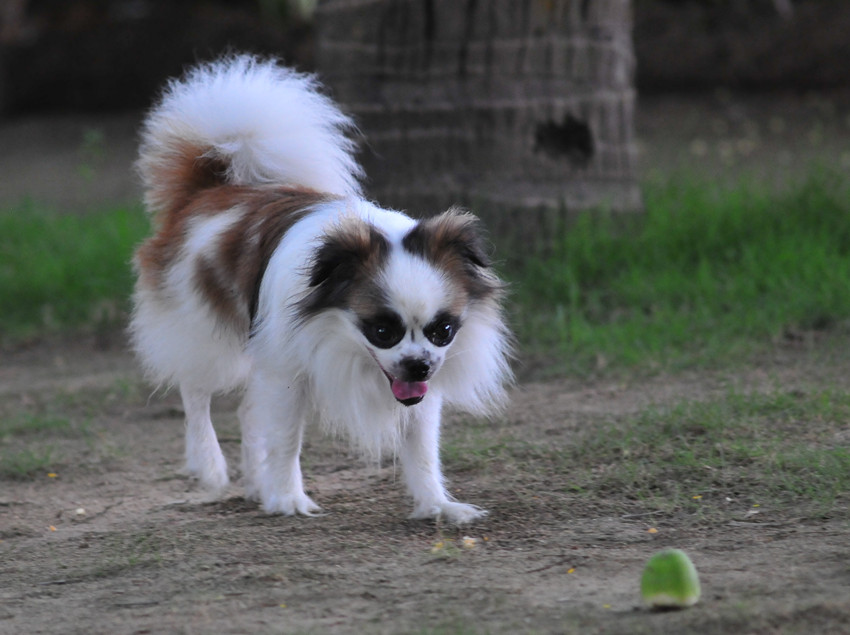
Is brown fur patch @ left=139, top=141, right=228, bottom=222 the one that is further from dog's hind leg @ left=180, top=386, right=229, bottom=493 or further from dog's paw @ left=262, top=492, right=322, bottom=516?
dog's paw @ left=262, top=492, right=322, bottom=516

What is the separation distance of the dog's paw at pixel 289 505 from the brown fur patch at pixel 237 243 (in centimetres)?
66

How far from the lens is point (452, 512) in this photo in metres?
4.08

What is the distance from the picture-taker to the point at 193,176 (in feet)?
16.0

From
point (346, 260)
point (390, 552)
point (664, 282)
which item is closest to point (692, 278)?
point (664, 282)

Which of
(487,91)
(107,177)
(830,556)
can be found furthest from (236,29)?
(830,556)

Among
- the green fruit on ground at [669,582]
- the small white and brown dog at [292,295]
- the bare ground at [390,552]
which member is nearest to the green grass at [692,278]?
the bare ground at [390,552]

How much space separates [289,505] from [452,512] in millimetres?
585

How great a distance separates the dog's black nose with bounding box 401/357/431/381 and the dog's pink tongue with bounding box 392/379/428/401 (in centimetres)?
5

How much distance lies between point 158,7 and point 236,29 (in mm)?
1284

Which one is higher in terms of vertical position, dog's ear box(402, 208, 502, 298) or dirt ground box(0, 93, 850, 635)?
dog's ear box(402, 208, 502, 298)

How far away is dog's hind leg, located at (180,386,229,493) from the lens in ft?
15.3

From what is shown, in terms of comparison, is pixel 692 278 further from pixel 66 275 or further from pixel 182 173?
pixel 66 275

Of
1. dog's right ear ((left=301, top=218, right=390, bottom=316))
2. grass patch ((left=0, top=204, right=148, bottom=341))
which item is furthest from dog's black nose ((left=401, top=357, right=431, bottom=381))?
grass patch ((left=0, top=204, right=148, bottom=341))

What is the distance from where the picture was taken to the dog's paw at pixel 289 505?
13.8 ft
